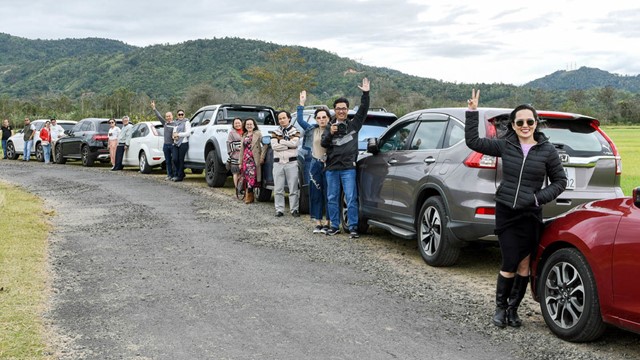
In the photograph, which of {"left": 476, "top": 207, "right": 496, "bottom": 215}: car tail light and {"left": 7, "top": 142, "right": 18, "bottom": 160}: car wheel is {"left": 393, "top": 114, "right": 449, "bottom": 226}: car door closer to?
{"left": 476, "top": 207, "right": 496, "bottom": 215}: car tail light

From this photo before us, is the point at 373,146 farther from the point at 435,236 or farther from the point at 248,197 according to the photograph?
the point at 248,197

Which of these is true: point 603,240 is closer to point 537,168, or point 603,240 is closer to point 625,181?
point 537,168

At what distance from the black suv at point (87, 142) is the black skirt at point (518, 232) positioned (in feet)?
68.7

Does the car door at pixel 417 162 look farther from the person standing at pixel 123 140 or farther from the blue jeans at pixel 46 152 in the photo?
the blue jeans at pixel 46 152

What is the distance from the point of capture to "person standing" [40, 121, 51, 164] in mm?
26625

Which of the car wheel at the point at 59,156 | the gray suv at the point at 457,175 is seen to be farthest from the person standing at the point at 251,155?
the car wheel at the point at 59,156

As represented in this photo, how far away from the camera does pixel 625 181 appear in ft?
65.8

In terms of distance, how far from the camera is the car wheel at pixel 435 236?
24.1ft

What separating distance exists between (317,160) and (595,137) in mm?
4313

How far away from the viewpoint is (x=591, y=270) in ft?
15.8

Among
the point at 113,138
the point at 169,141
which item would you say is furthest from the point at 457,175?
the point at 113,138

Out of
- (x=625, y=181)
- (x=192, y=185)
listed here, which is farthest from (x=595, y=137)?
(x=625, y=181)

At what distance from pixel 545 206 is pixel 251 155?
24.3 feet

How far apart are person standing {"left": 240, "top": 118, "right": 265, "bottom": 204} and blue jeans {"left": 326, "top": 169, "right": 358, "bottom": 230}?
12.3ft
